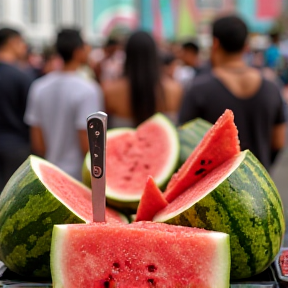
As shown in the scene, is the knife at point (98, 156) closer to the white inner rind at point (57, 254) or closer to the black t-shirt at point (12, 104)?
the white inner rind at point (57, 254)

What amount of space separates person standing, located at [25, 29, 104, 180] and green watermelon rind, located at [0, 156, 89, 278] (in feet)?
8.23

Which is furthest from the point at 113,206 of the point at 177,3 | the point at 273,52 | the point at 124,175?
the point at 177,3

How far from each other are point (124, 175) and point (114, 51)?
623 cm

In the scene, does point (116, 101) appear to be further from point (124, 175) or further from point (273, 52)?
point (273, 52)

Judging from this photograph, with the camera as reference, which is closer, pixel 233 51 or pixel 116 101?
pixel 233 51

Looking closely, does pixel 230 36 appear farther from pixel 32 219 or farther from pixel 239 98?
pixel 32 219

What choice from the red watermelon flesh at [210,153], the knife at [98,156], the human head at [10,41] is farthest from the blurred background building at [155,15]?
the knife at [98,156]

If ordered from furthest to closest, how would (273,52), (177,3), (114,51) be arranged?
(177,3) → (273,52) → (114,51)

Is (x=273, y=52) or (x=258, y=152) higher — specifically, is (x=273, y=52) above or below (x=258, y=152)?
below

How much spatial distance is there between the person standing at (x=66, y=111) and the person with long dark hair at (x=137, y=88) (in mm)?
133

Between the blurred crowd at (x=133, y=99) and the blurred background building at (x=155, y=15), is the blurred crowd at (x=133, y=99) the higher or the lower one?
the higher one

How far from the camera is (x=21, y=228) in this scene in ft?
4.12

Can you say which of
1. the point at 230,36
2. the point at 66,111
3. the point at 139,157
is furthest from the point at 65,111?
the point at 139,157

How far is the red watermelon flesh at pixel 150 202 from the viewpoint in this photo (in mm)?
1293
